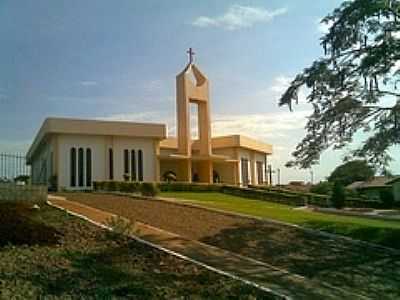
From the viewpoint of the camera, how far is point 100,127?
39188 millimetres

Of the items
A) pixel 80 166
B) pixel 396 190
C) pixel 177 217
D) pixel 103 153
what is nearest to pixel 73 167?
pixel 80 166

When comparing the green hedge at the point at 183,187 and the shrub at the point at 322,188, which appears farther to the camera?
the shrub at the point at 322,188

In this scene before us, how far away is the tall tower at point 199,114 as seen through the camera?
43812 millimetres

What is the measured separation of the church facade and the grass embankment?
25.5 m

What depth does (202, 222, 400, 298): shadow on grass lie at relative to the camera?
12234mm

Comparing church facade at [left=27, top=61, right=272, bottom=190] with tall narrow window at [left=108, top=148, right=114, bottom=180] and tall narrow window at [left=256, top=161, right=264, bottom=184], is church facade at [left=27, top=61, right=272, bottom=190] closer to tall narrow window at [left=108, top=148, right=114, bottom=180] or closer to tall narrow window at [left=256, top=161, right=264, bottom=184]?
tall narrow window at [left=108, top=148, right=114, bottom=180]

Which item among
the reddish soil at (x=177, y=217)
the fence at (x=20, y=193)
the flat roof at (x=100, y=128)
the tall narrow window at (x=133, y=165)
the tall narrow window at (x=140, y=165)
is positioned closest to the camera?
the reddish soil at (x=177, y=217)

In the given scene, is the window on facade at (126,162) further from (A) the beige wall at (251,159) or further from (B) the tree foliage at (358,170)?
(B) the tree foliage at (358,170)

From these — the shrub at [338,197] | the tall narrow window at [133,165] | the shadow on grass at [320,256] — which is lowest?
the shadow on grass at [320,256]

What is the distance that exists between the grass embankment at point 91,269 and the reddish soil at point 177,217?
3.42 meters

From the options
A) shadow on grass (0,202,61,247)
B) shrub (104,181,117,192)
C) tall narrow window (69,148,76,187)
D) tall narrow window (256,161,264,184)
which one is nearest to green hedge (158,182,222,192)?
shrub (104,181,117,192)

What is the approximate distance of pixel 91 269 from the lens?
33.4 feet

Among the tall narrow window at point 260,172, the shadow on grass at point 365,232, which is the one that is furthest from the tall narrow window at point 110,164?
the shadow on grass at point 365,232

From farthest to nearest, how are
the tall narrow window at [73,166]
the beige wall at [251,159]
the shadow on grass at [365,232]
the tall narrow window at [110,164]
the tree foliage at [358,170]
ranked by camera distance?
the beige wall at [251,159]
the tall narrow window at [110,164]
the tall narrow window at [73,166]
the tree foliage at [358,170]
the shadow on grass at [365,232]
